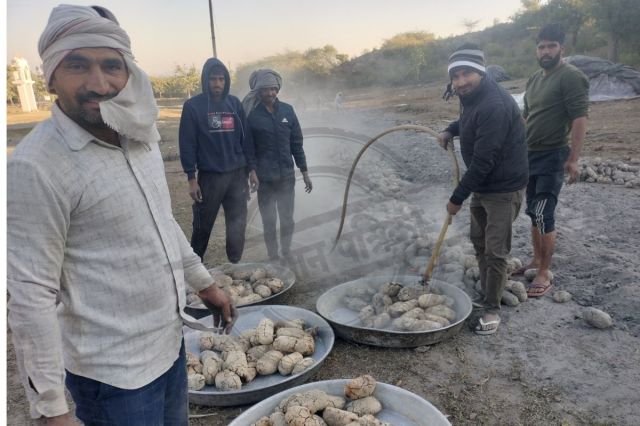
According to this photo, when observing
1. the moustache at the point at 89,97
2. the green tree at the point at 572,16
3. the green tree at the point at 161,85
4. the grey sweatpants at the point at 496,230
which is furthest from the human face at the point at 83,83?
the green tree at the point at 161,85

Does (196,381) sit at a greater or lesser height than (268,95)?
lesser

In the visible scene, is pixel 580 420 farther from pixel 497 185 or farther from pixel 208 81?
pixel 208 81

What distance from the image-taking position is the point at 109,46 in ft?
4.37

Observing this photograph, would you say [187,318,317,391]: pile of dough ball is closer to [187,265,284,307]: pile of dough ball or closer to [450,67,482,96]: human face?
[187,265,284,307]: pile of dough ball

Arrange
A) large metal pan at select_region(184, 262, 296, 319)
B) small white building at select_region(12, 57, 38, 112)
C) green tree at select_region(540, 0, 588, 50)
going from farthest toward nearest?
1. small white building at select_region(12, 57, 38, 112)
2. green tree at select_region(540, 0, 588, 50)
3. large metal pan at select_region(184, 262, 296, 319)

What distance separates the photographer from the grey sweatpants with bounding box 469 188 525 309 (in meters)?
3.26

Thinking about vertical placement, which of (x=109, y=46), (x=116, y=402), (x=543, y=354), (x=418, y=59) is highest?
(x=418, y=59)

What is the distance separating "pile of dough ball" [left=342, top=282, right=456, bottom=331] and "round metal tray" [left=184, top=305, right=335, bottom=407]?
0.41 metres

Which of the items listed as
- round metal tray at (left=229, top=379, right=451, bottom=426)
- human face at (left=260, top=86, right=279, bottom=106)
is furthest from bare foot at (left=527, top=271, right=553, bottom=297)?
human face at (left=260, top=86, right=279, bottom=106)

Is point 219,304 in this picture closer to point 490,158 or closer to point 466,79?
point 490,158

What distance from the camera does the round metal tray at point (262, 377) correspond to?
2.63 metres

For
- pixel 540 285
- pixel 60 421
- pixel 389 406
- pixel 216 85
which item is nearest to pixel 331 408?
pixel 389 406

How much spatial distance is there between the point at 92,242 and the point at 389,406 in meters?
1.85

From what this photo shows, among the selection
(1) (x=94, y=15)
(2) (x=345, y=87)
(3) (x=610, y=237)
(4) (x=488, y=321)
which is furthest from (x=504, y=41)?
(1) (x=94, y=15)
